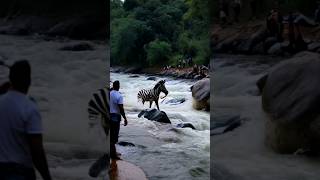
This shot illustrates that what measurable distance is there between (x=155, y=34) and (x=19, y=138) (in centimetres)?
2978

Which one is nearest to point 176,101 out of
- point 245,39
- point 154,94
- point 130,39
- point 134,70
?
point 154,94

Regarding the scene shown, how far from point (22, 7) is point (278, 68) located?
2821 millimetres

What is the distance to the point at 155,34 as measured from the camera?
108 feet

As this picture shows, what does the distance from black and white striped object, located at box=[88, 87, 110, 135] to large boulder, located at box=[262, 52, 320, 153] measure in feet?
5.46

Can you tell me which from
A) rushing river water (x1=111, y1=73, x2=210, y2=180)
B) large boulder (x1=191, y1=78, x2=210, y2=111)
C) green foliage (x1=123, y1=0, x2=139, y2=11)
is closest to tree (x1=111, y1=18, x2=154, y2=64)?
green foliage (x1=123, y1=0, x2=139, y2=11)

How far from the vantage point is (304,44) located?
5.39 meters

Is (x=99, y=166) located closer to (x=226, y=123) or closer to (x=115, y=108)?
(x=226, y=123)

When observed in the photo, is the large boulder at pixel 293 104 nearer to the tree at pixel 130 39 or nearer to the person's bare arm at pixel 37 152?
the person's bare arm at pixel 37 152

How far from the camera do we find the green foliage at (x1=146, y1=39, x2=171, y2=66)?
30.4 metres

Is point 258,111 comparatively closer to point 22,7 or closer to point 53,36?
point 53,36

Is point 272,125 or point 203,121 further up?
point 272,125

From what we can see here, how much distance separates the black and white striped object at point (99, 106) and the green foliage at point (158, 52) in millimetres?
24612

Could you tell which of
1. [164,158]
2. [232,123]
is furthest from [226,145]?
[164,158]

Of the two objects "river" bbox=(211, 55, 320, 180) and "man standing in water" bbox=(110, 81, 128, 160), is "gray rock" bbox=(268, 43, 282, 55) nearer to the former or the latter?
"river" bbox=(211, 55, 320, 180)
